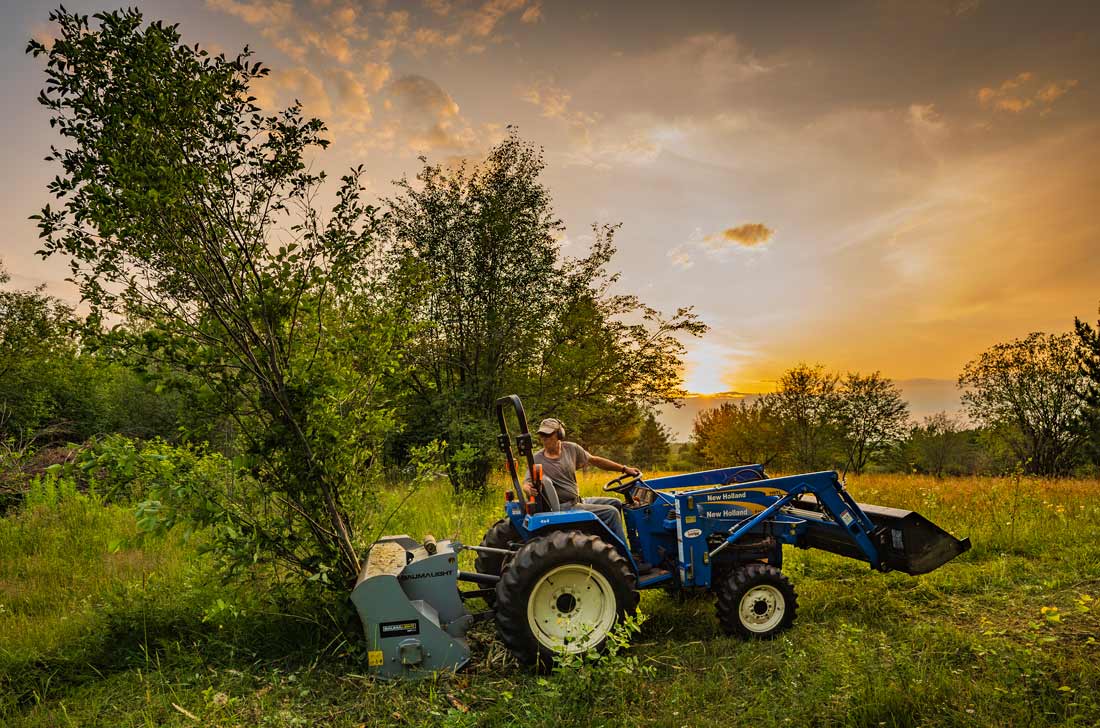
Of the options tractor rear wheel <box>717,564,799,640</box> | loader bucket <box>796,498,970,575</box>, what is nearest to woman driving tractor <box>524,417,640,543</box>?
tractor rear wheel <box>717,564,799,640</box>

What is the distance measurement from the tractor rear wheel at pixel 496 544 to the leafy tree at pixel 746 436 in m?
45.1

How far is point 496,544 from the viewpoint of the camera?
236 inches

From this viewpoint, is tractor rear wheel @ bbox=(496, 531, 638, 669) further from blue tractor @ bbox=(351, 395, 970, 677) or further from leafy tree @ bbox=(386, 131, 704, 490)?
leafy tree @ bbox=(386, 131, 704, 490)

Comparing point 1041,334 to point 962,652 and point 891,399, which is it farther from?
point 962,652

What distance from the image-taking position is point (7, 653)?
4617 millimetres

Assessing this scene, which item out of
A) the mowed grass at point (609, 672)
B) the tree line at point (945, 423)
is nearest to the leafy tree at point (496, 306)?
the mowed grass at point (609, 672)

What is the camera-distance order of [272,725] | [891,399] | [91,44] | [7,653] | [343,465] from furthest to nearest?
1. [891,399]
2. [343,465]
3. [7,653]
4. [91,44]
5. [272,725]

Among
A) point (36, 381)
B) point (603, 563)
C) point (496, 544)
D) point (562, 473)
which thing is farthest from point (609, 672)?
point (36, 381)

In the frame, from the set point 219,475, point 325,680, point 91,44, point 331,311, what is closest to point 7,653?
point 219,475

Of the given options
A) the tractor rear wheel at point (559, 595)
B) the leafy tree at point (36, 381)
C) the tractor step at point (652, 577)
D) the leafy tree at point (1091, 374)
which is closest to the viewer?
the tractor rear wheel at point (559, 595)

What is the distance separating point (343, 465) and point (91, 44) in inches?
148

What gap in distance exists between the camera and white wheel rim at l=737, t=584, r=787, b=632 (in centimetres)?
511

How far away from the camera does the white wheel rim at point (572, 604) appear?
4.71 m

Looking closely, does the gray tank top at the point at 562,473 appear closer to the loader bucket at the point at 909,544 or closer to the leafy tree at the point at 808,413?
the loader bucket at the point at 909,544
